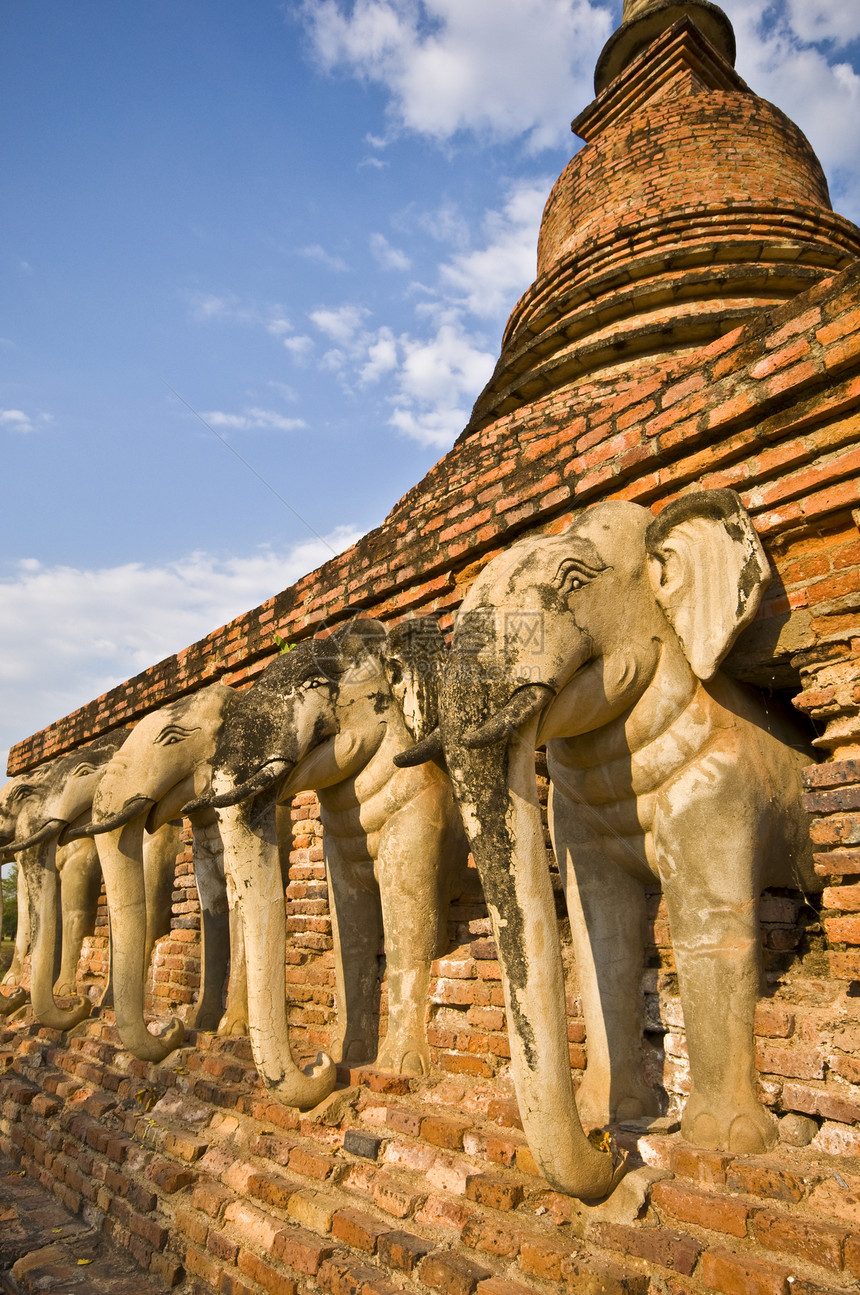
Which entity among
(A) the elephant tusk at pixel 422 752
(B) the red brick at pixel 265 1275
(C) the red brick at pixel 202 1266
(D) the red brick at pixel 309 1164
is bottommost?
(C) the red brick at pixel 202 1266

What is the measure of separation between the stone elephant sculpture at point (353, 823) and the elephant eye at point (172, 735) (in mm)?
1100

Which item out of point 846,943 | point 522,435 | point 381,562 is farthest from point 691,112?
point 846,943

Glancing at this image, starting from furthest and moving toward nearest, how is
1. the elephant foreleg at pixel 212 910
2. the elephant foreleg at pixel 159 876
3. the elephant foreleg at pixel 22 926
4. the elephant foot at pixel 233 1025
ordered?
the elephant foreleg at pixel 22 926
the elephant foreleg at pixel 159 876
the elephant foreleg at pixel 212 910
the elephant foot at pixel 233 1025

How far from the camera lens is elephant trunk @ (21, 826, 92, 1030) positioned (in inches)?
194

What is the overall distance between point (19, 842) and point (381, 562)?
Answer: 10.2ft

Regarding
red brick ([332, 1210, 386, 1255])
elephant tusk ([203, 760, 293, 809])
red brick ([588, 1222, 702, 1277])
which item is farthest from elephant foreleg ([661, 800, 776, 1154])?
elephant tusk ([203, 760, 293, 809])

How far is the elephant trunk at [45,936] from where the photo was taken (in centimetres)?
493

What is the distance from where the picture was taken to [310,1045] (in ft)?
12.6

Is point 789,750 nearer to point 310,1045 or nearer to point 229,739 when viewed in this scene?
point 229,739

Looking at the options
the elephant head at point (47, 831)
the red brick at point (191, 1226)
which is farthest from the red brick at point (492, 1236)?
the elephant head at point (47, 831)

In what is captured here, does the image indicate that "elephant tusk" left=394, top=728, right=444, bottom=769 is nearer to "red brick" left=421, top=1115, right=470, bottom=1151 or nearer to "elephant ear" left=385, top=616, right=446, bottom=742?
"elephant ear" left=385, top=616, right=446, bottom=742

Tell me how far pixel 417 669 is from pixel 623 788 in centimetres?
105

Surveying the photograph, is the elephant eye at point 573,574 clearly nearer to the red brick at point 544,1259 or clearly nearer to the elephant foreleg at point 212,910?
the red brick at point 544,1259

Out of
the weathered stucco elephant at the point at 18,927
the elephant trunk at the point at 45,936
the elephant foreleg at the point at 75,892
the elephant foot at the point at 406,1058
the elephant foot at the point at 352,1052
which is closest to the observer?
the elephant foot at the point at 406,1058
